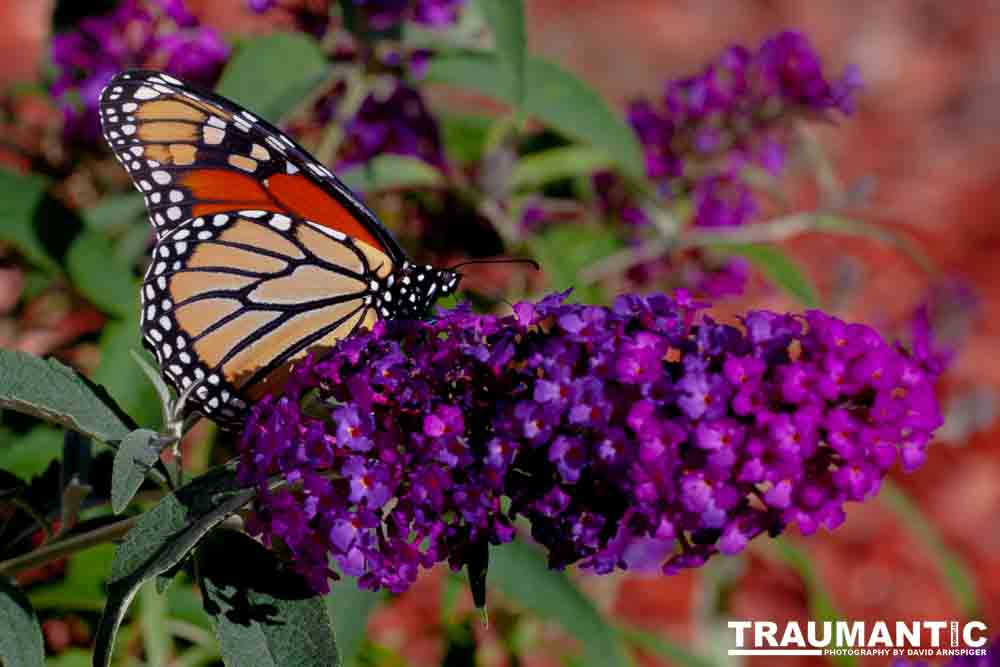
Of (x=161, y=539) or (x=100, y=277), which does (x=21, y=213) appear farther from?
(x=161, y=539)

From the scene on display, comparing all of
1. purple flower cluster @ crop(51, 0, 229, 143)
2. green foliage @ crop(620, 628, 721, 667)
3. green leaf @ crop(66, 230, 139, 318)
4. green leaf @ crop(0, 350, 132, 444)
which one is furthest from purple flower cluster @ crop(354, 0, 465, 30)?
green foliage @ crop(620, 628, 721, 667)

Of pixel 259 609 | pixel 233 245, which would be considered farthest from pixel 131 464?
pixel 233 245

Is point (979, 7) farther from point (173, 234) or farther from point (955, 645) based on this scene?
point (173, 234)

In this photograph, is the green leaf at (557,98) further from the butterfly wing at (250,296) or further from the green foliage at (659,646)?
the green foliage at (659,646)

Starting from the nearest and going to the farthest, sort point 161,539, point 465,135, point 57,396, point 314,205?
point 161,539, point 57,396, point 314,205, point 465,135

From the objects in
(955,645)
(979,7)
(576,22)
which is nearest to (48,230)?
(955,645)

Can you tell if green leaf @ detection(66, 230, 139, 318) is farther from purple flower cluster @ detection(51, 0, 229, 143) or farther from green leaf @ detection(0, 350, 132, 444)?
green leaf @ detection(0, 350, 132, 444)
